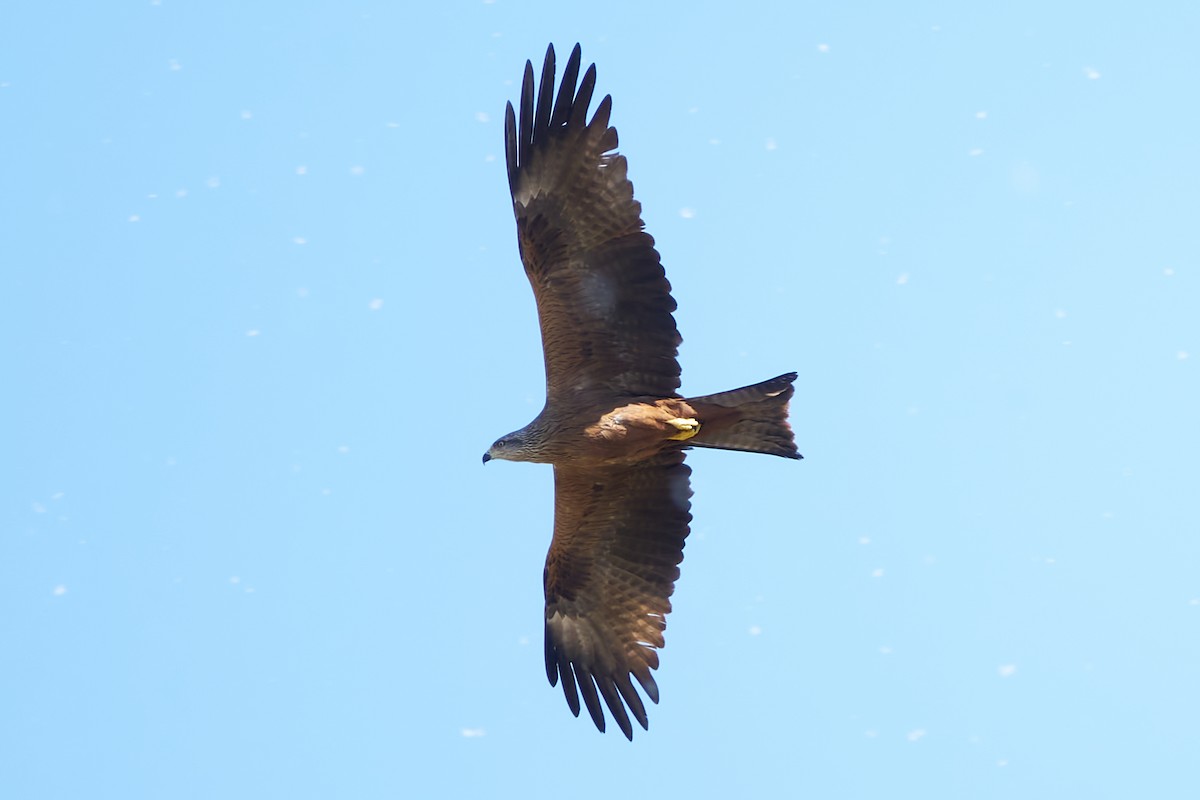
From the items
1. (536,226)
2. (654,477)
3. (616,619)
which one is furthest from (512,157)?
(616,619)

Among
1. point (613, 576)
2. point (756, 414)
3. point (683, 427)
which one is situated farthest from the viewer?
point (613, 576)

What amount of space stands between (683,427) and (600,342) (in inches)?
28.0

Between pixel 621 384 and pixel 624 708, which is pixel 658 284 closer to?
pixel 621 384

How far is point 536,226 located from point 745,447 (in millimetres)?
1792

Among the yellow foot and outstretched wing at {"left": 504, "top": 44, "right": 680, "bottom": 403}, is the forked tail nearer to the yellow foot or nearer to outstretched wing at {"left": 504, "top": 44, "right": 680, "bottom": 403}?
the yellow foot

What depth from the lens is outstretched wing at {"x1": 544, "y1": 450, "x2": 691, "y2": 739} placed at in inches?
428

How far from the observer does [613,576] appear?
36.5 feet

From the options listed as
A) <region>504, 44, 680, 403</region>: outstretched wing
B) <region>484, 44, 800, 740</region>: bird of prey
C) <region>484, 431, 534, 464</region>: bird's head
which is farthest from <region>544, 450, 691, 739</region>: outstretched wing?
<region>504, 44, 680, 403</region>: outstretched wing

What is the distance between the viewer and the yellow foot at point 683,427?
1028 cm

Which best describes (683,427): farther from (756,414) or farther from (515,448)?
(515,448)

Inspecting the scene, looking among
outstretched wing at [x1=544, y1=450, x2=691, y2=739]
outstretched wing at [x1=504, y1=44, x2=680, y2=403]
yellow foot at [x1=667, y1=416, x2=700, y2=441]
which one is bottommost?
outstretched wing at [x1=544, y1=450, x2=691, y2=739]

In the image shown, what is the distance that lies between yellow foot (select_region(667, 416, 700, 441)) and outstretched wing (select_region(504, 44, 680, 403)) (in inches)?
9.9

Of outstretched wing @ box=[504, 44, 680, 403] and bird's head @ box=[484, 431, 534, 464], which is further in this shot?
bird's head @ box=[484, 431, 534, 464]

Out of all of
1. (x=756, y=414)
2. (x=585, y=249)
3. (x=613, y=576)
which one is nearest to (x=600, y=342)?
(x=585, y=249)
